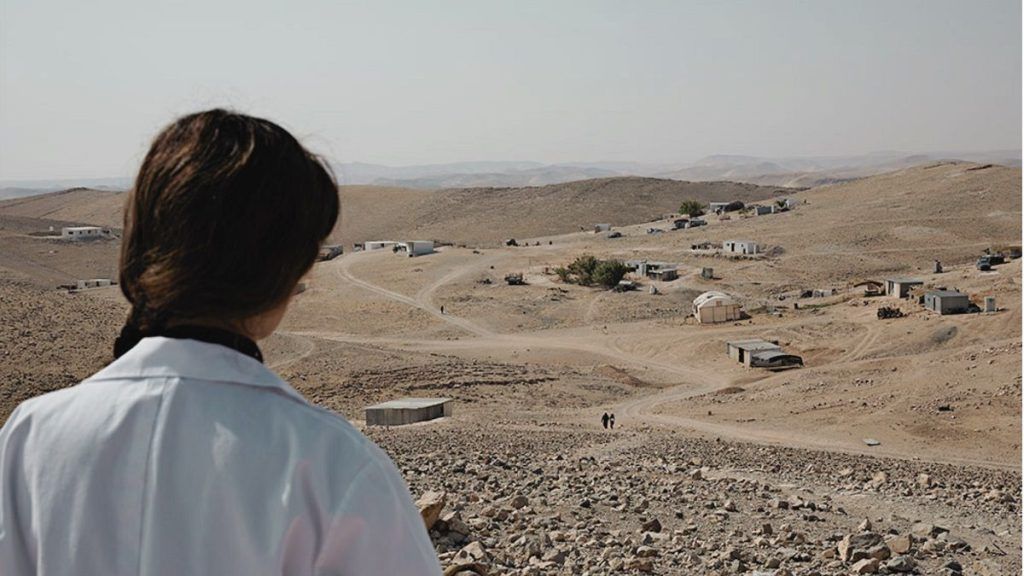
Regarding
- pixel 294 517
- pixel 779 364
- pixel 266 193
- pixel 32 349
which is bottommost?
pixel 779 364

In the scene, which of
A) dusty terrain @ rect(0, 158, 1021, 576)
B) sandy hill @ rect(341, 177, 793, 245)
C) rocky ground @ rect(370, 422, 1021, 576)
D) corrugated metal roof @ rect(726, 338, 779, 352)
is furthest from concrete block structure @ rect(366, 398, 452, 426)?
sandy hill @ rect(341, 177, 793, 245)

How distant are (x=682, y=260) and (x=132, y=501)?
63143 millimetres

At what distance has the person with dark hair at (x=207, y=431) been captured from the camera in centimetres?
177

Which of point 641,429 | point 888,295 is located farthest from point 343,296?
point 641,429

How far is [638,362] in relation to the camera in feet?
133

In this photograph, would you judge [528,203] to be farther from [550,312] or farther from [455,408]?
[455,408]

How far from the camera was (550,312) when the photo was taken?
5234 cm

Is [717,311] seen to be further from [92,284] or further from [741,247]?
[92,284]

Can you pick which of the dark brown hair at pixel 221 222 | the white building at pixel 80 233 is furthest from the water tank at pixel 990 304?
the white building at pixel 80 233

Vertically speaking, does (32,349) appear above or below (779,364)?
above

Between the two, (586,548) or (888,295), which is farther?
(888,295)

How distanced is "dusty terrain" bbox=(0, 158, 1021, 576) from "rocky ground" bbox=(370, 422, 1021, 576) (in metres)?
0.04

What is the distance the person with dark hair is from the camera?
1.77 m

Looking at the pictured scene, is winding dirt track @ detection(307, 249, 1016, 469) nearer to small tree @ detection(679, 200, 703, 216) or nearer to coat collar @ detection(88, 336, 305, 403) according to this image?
coat collar @ detection(88, 336, 305, 403)
